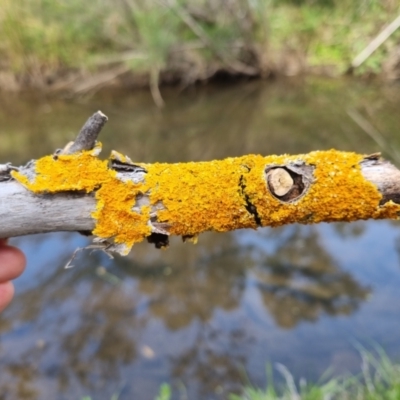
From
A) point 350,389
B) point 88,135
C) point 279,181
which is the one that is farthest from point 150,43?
point 279,181

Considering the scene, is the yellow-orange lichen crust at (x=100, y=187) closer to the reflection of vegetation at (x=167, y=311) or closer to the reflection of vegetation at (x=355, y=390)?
the reflection of vegetation at (x=355, y=390)

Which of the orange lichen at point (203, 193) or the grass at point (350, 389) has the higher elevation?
the orange lichen at point (203, 193)

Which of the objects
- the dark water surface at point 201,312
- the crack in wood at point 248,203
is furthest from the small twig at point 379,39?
the crack in wood at point 248,203

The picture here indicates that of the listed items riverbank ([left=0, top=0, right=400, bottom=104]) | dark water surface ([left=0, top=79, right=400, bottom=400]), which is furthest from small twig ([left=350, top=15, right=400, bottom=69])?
riverbank ([left=0, top=0, right=400, bottom=104])

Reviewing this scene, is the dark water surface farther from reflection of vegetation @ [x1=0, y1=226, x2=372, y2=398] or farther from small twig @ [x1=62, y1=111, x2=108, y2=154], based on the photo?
small twig @ [x1=62, y1=111, x2=108, y2=154]

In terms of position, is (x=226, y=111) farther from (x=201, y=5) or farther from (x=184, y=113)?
(x=201, y=5)

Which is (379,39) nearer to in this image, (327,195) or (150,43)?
(327,195)

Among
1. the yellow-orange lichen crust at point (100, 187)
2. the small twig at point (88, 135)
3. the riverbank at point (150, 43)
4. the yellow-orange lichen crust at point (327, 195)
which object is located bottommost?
the yellow-orange lichen crust at point (327, 195)
